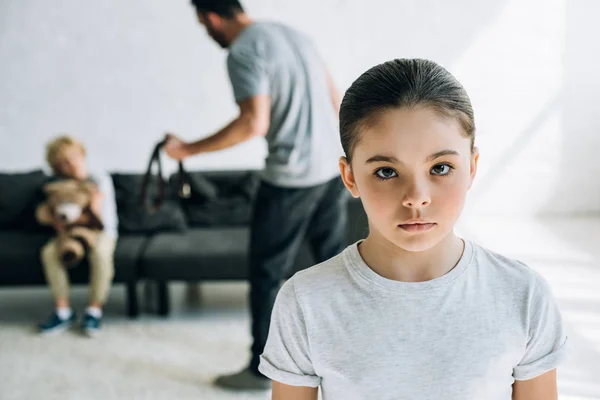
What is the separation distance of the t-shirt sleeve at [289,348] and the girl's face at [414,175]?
0.15 metres

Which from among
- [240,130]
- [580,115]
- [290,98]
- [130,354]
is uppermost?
[580,115]

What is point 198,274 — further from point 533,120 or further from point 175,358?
point 533,120

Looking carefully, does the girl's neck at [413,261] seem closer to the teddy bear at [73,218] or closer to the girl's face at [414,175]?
the girl's face at [414,175]

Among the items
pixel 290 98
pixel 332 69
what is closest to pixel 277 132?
pixel 290 98

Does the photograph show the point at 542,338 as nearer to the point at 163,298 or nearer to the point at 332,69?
the point at 163,298

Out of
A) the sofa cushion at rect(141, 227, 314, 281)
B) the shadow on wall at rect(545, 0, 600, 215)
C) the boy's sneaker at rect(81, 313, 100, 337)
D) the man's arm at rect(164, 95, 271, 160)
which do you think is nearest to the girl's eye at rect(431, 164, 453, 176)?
the man's arm at rect(164, 95, 271, 160)

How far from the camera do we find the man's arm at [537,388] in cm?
85

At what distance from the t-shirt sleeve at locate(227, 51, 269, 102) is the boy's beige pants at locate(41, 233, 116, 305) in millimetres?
1574

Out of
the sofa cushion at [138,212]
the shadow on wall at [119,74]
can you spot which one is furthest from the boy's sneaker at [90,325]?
the shadow on wall at [119,74]

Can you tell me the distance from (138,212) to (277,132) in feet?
6.10

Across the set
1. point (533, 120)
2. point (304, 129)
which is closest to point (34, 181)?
point (304, 129)

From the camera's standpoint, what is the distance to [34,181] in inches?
161

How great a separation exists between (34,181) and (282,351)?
11.9 ft

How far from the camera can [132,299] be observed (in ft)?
11.9
